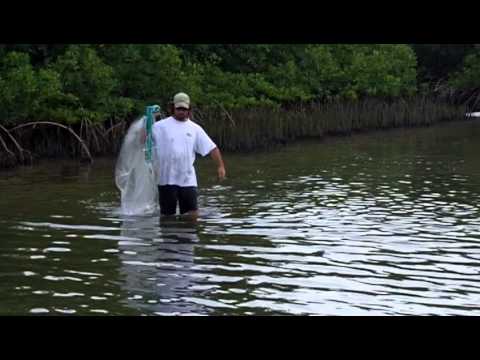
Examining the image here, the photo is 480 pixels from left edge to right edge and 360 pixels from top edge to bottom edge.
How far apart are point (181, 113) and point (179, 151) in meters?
0.41

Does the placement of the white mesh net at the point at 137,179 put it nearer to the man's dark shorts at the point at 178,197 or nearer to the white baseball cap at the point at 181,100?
the man's dark shorts at the point at 178,197

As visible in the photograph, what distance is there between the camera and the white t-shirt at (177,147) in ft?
36.1

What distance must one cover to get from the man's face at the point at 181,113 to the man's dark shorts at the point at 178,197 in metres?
0.78

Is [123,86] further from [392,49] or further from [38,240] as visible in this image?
[392,49]

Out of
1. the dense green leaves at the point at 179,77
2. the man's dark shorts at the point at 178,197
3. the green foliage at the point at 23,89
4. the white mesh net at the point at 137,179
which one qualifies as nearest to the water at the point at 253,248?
the man's dark shorts at the point at 178,197

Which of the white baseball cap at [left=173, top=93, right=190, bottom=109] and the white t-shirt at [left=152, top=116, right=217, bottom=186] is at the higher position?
the white baseball cap at [left=173, top=93, right=190, bottom=109]

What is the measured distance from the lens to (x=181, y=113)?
10969 millimetres

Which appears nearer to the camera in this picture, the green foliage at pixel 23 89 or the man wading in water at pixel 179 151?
the man wading in water at pixel 179 151

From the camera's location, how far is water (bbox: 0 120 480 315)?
7.24 metres

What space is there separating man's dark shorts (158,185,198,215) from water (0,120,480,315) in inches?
7.7

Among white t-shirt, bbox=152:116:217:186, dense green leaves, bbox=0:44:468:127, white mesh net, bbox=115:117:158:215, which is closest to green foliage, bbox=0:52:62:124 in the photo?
dense green leaves, bbox=0:44:468:127

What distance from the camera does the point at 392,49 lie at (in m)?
37.4

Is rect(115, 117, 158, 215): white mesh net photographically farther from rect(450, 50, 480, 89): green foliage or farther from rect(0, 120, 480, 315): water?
rect(450, 50, 480, 89): green foliage
